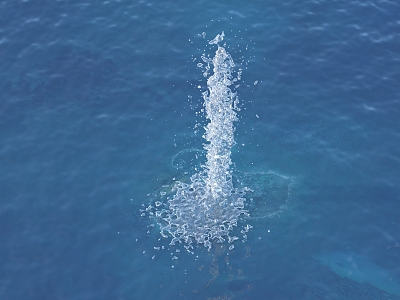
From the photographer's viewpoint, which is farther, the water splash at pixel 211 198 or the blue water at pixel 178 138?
the water splash at pixel 211 198

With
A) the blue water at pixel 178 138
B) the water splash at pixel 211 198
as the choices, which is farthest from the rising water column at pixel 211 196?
the blue water at pixel 178 138

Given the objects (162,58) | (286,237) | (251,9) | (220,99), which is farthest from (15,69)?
(286,237)

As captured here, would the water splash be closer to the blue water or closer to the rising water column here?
the rising water column

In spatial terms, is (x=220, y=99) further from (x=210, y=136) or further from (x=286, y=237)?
(x=286, y=237)

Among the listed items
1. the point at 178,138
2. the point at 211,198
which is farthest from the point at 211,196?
the point at 178,138

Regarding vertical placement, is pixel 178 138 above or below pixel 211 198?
above

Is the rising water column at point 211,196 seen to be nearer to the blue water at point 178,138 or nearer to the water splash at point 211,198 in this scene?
the water splash at point 211,198

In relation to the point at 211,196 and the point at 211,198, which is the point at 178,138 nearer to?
the point at 211,196
